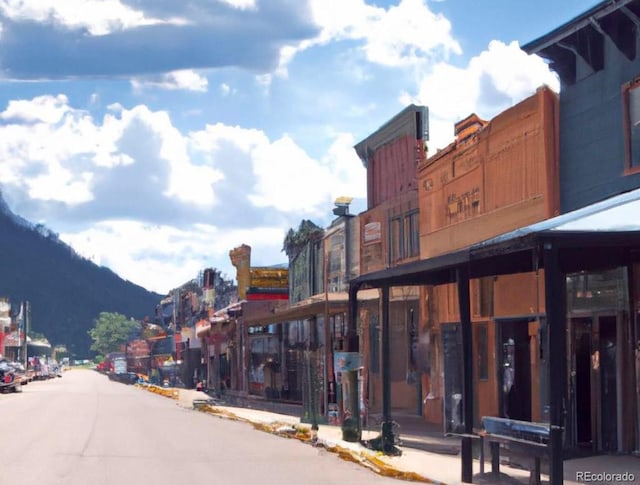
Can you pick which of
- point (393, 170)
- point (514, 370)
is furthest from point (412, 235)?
point (514, 370)

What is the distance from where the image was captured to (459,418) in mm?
23266

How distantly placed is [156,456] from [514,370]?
344 inches

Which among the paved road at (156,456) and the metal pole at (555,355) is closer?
the metal pole at (555,355)

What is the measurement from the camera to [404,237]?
32.0m

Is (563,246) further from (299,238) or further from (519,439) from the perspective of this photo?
(299,238)

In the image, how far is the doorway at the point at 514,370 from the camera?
21766 millimetres

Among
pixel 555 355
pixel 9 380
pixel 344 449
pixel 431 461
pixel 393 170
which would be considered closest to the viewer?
pixel 555 355

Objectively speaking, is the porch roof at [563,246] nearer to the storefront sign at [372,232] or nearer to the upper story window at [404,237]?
the upper story window at [404,237]

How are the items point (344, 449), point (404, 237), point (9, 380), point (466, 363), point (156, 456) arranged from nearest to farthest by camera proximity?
point (466, 363)
point (156, 456)
point (344, 449)
point (404, 237)
point (9, 380)

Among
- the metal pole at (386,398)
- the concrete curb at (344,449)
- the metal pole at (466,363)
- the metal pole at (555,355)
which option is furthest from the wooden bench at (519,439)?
the metal pole at (386,398)

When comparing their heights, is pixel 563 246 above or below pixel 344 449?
above

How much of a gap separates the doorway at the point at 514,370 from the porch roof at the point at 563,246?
356 cm

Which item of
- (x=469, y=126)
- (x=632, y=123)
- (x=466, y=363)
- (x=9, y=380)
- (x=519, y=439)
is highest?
(x=469, y=126)

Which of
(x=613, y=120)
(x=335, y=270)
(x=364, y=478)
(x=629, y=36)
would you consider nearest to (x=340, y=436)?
(x=364, y=478)
